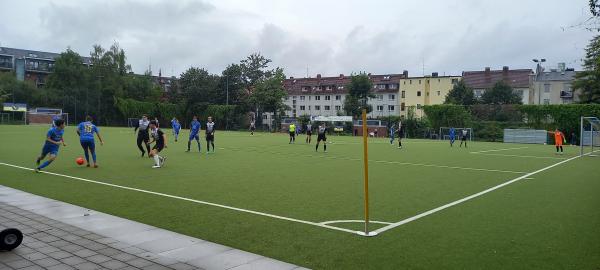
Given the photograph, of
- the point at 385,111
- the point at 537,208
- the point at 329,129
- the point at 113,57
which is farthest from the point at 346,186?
the point at 113,57

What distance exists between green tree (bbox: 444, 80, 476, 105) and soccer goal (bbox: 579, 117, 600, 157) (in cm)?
2767

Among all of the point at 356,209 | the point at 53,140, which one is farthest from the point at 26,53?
the point at 356,209

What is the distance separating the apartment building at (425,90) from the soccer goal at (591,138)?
39120mm

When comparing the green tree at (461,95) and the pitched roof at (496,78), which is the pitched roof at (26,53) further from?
the pitched roof at (496,78)

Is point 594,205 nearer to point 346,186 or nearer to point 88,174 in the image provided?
point 346,186

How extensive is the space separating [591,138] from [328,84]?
67553 millimetres

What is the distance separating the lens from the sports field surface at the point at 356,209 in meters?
5.88

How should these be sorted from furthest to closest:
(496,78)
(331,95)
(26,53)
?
(26,53)
(331,95)
(496,78)

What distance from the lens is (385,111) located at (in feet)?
296

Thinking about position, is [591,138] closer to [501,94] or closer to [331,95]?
[501,94]

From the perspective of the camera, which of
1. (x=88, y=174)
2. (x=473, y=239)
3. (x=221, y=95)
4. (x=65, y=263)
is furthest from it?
(x=221, y=95)

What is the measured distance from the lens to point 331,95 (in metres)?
94.9

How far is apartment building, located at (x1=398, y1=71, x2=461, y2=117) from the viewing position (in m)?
83.9

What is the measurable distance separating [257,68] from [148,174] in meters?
73.4
